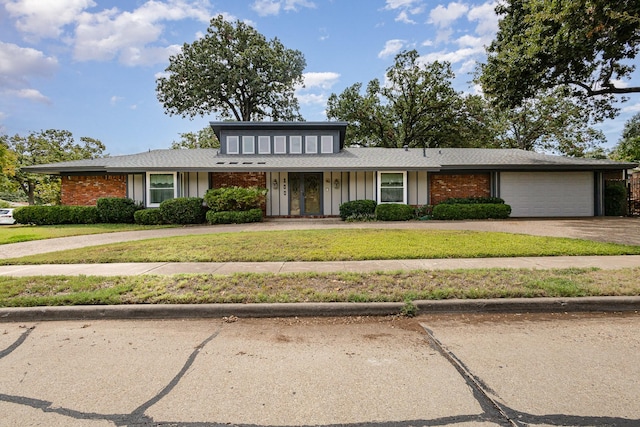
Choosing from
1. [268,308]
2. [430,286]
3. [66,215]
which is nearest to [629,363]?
[430,286]

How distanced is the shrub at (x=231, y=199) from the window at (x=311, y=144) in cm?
531

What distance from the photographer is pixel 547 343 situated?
3170 millimetres

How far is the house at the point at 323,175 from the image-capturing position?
1566 centimetres

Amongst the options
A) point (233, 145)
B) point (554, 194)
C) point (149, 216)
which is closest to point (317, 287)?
point (149, 216)

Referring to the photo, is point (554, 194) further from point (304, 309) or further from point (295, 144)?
point (304, 309)

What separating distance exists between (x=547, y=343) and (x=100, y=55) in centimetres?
2123

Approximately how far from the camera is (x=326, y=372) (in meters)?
2.69

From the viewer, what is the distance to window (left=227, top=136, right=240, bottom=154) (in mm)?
18469

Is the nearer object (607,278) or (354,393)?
(354,393)

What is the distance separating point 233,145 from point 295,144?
3.53m

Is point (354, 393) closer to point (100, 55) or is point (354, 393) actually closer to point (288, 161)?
point (288, 161)

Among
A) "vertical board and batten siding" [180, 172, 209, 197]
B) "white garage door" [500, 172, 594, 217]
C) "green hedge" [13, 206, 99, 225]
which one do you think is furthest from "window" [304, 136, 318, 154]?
"white garage door" [500, 172, 594, 217]

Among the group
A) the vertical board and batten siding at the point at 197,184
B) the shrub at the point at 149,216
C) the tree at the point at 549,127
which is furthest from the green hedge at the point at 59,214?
the tree at the point at 549,127

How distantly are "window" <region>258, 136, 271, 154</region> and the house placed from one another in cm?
6
